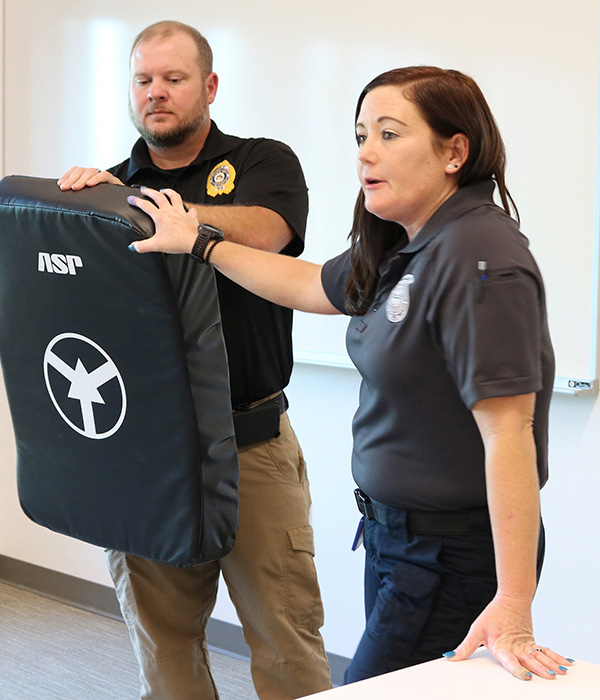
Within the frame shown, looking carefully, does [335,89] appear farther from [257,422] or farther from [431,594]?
[431,594]

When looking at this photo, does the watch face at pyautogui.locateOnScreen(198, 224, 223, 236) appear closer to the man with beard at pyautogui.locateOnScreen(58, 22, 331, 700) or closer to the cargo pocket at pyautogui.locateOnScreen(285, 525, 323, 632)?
the man with beard at pyautogui.locateOnScreen(58, 22, 331, 700)

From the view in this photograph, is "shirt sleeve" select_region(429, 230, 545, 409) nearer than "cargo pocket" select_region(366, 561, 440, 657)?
Yes

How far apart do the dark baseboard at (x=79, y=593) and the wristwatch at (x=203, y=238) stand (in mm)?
1866

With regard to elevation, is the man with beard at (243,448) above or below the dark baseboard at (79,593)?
above

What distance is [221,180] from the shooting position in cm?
189

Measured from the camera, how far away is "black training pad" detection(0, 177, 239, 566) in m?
1.48


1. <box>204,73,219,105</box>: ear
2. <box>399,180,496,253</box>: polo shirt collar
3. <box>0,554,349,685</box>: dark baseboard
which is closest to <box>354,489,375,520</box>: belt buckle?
<box>399,180,496,253</box>: polo shirt collar

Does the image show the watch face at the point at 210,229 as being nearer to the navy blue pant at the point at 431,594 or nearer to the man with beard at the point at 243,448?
the man with beard at the point at 243,448

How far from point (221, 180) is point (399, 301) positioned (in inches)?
27.9

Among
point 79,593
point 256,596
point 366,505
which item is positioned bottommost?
point 79,593

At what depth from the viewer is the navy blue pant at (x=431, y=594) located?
4.33 feet

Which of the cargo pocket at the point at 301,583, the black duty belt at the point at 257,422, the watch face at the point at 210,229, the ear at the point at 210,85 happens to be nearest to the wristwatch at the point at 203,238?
the watch face at the point at 210,229

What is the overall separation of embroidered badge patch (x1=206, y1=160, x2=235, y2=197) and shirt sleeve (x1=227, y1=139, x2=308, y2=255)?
2cm

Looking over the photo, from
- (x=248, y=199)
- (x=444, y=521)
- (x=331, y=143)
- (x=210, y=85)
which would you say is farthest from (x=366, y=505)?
(x=331, y=143)
